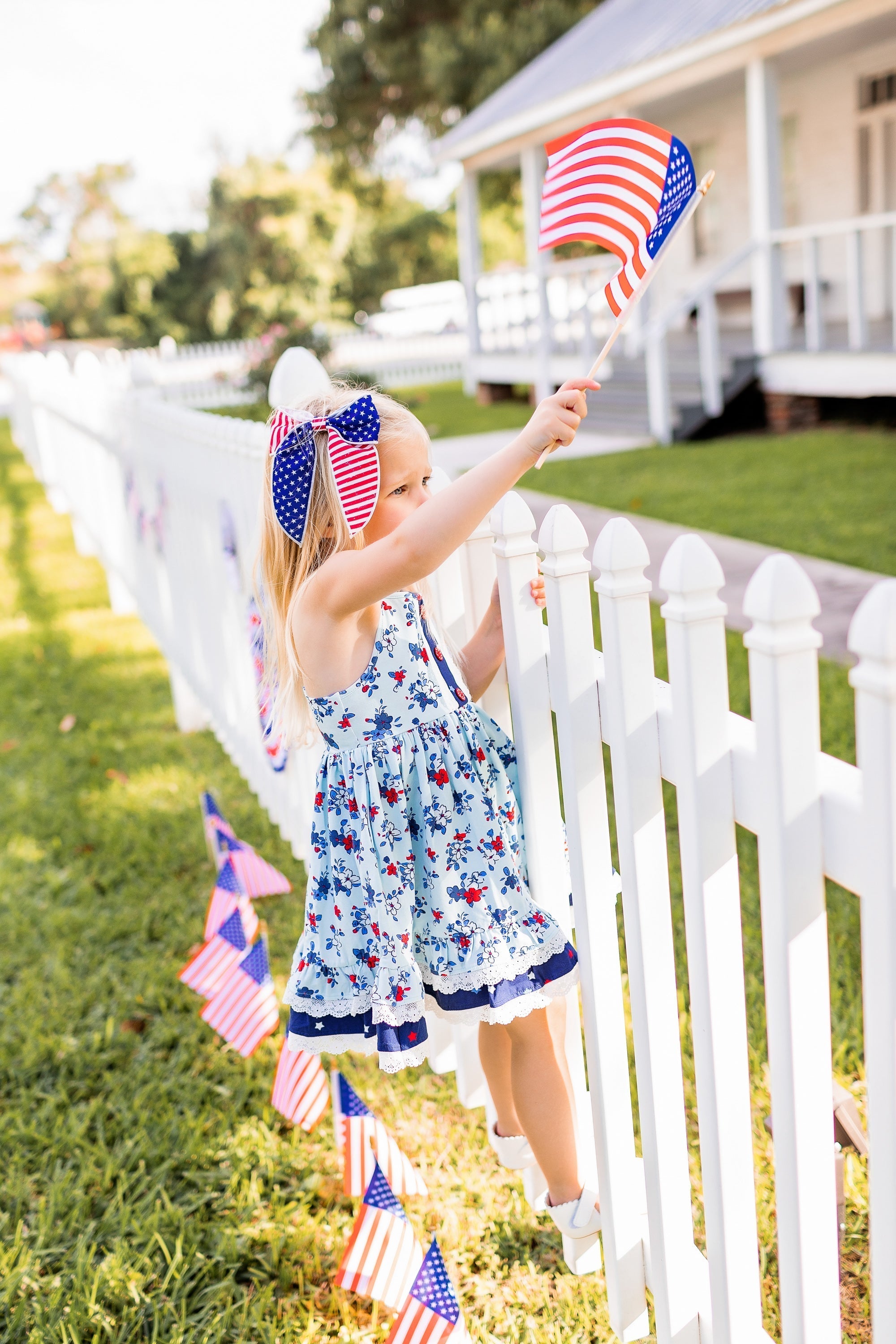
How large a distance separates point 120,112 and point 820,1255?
8260 cm

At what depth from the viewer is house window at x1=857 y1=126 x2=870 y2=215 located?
12266 mm

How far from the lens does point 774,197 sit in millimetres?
10414

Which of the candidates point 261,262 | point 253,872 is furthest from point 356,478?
point 261,262

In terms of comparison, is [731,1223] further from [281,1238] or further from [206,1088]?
[206,1088]

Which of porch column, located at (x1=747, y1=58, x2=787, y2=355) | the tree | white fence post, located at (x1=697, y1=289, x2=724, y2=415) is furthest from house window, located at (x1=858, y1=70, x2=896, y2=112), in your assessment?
the tree

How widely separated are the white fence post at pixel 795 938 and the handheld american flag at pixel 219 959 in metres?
1.77

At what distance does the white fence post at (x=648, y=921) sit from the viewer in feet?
4.71

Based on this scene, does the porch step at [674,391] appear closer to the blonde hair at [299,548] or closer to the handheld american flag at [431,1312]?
the blonde hair at [299,548]

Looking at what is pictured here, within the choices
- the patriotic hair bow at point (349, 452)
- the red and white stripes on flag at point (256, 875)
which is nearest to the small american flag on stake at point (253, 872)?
the red and white stripes on flag at point (256, 875)

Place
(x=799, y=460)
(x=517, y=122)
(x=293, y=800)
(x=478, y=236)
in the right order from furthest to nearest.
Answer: (x=478, y=236)
(x=517, y=122)
(x=799, y=460)
(x=293, y=800)

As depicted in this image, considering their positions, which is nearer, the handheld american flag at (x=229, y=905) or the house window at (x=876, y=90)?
the handheld american flag at (x=229, y=905)

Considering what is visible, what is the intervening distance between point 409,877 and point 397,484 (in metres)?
0.63

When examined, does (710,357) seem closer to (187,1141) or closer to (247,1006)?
(247,1006)

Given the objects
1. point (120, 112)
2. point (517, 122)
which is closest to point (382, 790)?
point (517, 122)
